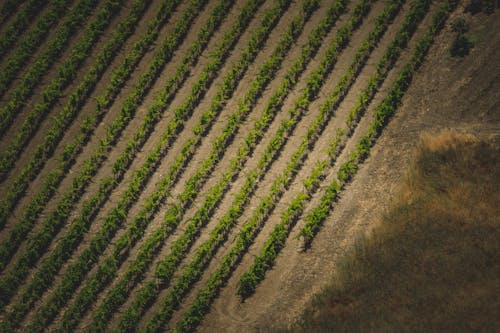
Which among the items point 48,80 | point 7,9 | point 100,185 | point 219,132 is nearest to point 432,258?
point 219,132

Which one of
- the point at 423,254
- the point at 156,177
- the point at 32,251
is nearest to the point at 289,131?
the point at 156,177

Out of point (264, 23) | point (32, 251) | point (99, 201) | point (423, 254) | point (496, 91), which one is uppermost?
point (496, 91)

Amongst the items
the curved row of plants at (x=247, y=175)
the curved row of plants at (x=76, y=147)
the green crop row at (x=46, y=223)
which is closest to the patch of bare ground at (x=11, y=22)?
the curved row of plants at (x=76, y=147)

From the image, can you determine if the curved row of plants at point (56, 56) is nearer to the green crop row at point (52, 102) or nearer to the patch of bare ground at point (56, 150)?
the green crop row at point (52, 102)

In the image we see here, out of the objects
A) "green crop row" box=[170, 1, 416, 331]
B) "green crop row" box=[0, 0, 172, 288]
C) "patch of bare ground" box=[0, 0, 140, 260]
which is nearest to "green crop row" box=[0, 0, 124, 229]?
"patch of bare ground" box=[0, 0, 140, 260]

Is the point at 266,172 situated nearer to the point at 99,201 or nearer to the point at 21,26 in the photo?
the point at 99,201
